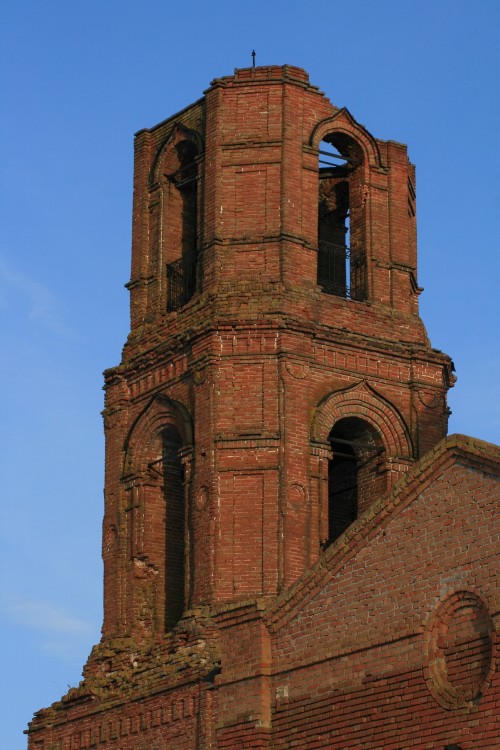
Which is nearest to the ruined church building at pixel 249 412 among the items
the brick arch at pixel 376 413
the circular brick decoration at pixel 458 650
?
the brick arch at pixel 376 413

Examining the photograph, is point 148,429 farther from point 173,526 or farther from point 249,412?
point 249,412

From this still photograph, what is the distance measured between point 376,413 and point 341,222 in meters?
4.94

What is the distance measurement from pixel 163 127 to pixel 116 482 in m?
6.84

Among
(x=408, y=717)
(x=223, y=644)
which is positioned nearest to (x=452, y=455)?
(x=408, y=717)

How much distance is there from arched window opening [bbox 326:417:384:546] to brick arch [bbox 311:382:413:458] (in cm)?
15

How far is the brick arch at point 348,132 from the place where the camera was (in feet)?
113

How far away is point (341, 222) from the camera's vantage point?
120 ft

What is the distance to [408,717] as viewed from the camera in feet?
78.4

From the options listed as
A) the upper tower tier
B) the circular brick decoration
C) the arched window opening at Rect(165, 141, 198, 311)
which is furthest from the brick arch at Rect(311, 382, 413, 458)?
the circular brick decoration

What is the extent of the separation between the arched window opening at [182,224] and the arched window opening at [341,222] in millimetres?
2341

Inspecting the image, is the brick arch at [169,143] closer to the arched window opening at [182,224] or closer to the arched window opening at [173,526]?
the arched window opening at [182,224]

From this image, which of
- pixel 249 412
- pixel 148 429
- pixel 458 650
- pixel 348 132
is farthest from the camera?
pixel 348 132

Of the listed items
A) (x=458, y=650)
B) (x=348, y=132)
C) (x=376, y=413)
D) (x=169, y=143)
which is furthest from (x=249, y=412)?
(x=458, y=650)

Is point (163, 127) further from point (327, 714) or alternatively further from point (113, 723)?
point (327, 714)
